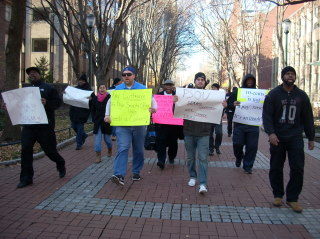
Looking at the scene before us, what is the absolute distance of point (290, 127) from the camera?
4.94 m

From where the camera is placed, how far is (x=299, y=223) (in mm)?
4445

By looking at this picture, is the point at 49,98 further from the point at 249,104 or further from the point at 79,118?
the point at 249,104

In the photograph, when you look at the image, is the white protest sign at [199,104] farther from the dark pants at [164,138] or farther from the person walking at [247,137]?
the dark pants at [164,138]

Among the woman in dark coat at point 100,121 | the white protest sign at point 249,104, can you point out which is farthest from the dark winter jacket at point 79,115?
the white protest sign at point 249,104

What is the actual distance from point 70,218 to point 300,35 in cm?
4103

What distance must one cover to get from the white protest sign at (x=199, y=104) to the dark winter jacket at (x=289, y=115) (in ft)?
3.34

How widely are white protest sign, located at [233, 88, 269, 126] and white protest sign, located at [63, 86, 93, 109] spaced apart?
3.94 m

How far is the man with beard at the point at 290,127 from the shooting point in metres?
4.89

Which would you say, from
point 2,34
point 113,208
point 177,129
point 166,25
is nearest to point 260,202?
point 113,208

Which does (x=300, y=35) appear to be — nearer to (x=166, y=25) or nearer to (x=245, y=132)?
(x=166, y=25)

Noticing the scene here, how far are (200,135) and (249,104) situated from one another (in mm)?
1942

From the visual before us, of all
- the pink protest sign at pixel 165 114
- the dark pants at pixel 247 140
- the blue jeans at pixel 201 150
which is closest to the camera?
the blue jeans at pixel 201 150

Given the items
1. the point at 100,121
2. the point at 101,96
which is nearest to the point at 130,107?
the point at 100,121

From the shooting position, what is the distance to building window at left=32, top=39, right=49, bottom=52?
35.0 metres
